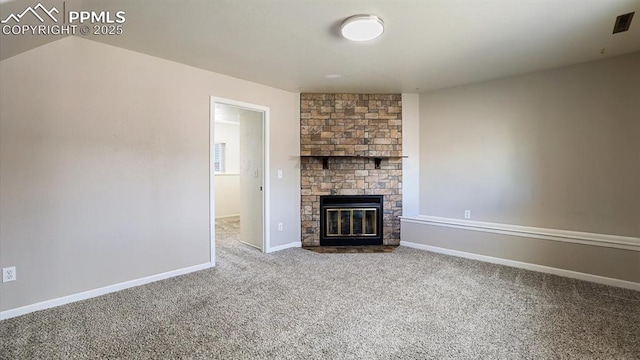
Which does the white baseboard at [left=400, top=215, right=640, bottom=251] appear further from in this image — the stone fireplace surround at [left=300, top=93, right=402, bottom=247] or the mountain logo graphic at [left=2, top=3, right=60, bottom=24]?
the mountain logo graphic at [left=2, top=3, right=60, bottom=24]

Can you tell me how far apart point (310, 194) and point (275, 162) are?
0.75 m

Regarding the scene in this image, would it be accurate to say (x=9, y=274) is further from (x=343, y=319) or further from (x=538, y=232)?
(x=538, y=232)

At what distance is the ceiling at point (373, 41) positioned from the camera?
86.9 inches

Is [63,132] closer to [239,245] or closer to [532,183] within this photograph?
[239,245]

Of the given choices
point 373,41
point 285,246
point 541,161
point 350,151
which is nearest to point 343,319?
point 285,246

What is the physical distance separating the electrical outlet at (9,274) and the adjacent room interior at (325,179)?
0.08ft

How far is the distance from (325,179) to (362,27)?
8.58ft

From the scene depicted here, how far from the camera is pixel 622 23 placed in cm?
248

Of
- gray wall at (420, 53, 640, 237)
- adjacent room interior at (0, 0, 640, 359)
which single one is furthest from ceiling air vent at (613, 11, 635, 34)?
gray wall at (420, 53, 640, 237)

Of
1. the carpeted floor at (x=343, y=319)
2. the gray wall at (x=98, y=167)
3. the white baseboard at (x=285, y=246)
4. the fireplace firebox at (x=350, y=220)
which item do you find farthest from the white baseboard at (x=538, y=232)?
the gray wall at (x=98, y=167)

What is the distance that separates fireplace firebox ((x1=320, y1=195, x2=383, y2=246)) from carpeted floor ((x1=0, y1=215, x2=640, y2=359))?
3.99 ft

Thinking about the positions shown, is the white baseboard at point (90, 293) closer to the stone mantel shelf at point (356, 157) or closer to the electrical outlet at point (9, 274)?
the electrical outlet at point (9, 274)

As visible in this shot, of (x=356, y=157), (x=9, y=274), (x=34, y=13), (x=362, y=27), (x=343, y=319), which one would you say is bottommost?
(x=343, y=319)

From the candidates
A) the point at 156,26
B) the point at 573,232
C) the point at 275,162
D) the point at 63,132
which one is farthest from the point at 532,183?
the point at 63,132
